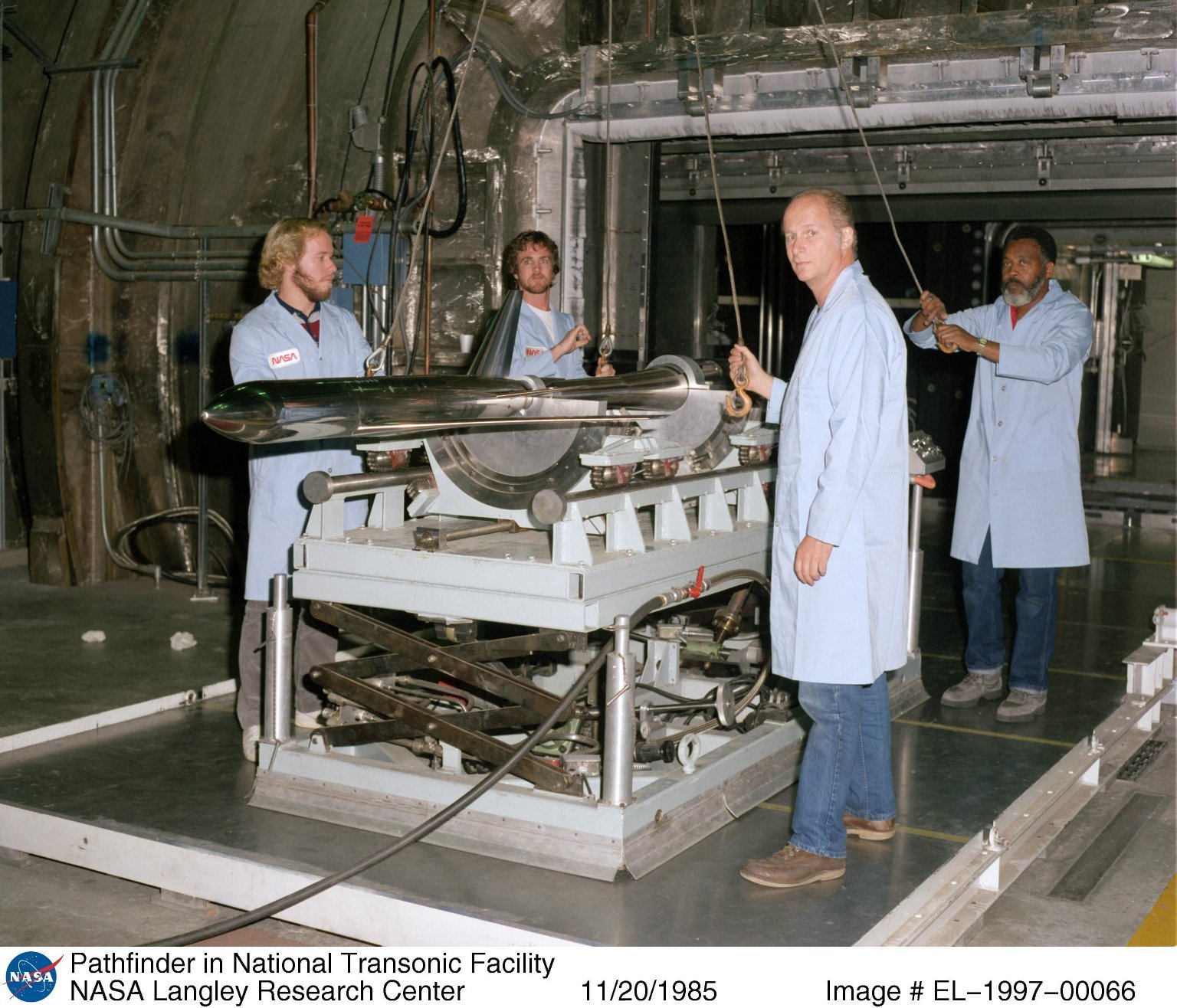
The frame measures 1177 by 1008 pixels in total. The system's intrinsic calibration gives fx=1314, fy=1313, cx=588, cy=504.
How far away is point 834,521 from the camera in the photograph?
3078mm

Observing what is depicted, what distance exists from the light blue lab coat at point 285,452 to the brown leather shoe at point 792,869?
1.69m

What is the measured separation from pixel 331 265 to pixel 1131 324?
1209 cm

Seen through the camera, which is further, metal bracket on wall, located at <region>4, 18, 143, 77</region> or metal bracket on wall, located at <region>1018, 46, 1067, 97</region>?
metal bracket on wall, located at <region>4, 18, 143, 77</region>

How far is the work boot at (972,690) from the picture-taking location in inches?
196

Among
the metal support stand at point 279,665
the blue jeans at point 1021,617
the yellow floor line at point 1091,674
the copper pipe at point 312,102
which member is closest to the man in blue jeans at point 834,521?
the metal support stand at point 279,665

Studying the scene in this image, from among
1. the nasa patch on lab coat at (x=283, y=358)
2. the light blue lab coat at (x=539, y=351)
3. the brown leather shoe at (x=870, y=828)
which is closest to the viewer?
the brown leather shoe at (x=870, y=828)

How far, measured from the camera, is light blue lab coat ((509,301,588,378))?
4.67 m

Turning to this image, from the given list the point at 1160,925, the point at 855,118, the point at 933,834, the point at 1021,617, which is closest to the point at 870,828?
the point at 933,834

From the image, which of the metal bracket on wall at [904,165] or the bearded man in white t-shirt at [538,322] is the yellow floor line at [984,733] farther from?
the metal bracket on wall at [904,165]

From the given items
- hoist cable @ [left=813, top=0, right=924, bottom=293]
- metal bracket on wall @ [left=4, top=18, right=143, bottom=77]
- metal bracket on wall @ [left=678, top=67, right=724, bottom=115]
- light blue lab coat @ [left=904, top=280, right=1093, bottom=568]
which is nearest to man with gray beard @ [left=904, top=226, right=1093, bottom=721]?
light blue lab coat @ [left=904, top=280, right=1093, bottom=568]

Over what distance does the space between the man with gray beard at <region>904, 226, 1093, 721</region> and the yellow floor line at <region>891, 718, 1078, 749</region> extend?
A: 0.17 metres

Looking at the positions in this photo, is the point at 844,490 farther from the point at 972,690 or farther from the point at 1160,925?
the point at 972,690
